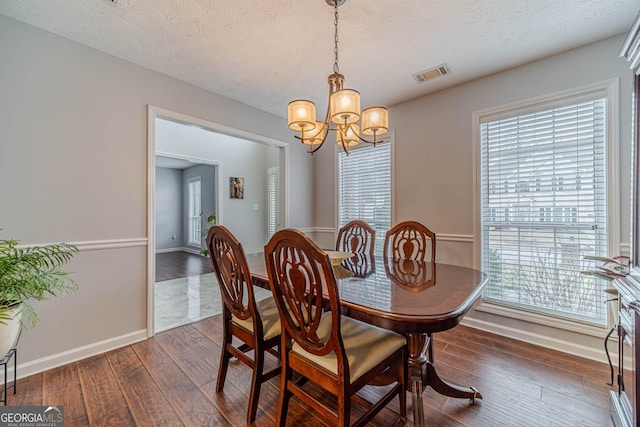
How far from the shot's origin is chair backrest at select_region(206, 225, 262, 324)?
1361 millimetres

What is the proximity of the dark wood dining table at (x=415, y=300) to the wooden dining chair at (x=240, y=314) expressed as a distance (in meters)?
0.15

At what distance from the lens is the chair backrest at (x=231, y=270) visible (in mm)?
1361

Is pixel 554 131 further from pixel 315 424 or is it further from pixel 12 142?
pixel 12 142

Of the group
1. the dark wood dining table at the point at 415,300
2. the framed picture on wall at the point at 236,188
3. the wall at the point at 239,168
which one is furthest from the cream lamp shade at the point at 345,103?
the framed picture on wall at the point at 236,188

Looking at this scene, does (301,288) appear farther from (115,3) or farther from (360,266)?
(115,3)

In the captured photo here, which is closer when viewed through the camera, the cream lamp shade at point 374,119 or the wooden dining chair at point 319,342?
the wooden dining chair at point 319,342

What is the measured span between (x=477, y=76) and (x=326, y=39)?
1596 mm

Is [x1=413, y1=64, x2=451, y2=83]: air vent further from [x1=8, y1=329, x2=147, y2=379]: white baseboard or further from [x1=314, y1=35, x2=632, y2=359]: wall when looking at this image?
[x1=8, y1=329, x2=147, y2=379]: white baseboard

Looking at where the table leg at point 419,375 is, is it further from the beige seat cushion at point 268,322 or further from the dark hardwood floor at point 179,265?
the dark hardwood floor at point 179,265

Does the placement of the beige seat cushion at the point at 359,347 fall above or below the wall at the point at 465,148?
below

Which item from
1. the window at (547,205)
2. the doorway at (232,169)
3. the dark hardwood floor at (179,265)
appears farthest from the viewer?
the doorway at (232,169)

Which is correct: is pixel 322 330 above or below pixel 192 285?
above

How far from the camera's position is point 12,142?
1.82 m

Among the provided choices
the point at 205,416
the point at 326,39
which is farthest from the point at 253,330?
the point at 326,39
